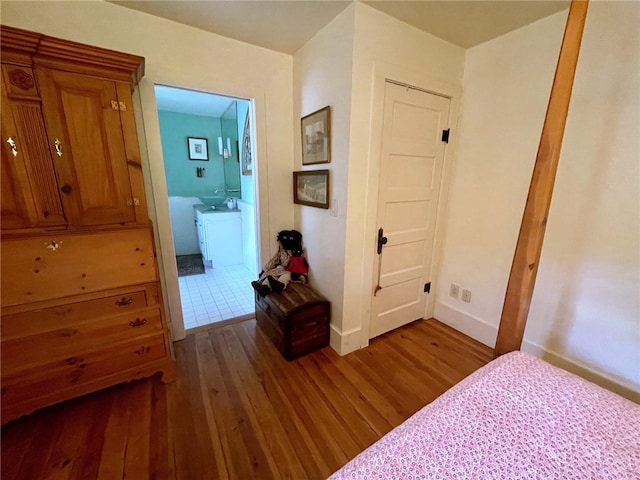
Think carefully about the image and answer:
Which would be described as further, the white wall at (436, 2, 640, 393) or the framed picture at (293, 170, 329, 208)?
the framed picture at (293, 170, 329, 208)

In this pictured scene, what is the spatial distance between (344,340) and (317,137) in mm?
1592

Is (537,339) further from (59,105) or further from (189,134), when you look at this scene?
(189,134)

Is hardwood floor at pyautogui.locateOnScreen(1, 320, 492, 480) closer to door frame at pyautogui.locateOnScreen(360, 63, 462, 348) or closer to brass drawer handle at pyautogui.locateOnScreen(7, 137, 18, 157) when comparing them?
door frame at pyautogui.locateOnScreen(360, 63, 462, 348)

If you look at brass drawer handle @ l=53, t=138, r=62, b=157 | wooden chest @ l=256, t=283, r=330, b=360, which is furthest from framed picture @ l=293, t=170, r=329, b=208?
brass drawer handle @ l=53, t=138, r=62, b=157

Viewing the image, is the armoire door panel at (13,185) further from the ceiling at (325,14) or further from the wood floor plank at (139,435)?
the wood floor plank at (139,435)

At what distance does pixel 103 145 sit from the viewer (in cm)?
145

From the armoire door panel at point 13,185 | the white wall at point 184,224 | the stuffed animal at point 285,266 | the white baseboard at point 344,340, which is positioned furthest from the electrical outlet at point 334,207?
the white wall at point 184,224

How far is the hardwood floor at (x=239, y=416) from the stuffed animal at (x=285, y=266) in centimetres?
52

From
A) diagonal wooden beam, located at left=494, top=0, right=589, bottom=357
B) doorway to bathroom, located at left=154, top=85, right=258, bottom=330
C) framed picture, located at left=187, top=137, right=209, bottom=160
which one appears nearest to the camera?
diagonal wooden beam, located at left=494, top=0, right=589, bottom=357

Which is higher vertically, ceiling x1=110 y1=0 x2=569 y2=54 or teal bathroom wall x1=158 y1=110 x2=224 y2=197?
ceiling x1=110 y1=0 x2=569 y2=54

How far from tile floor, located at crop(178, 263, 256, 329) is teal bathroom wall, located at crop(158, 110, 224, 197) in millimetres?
1657

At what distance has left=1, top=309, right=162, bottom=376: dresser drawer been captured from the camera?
1335mm

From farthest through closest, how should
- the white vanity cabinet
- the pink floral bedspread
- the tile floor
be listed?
the white vanity cabinet
the tile floor
the pink floral bedspread

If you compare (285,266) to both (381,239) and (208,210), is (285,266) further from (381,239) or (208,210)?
(208,210)
